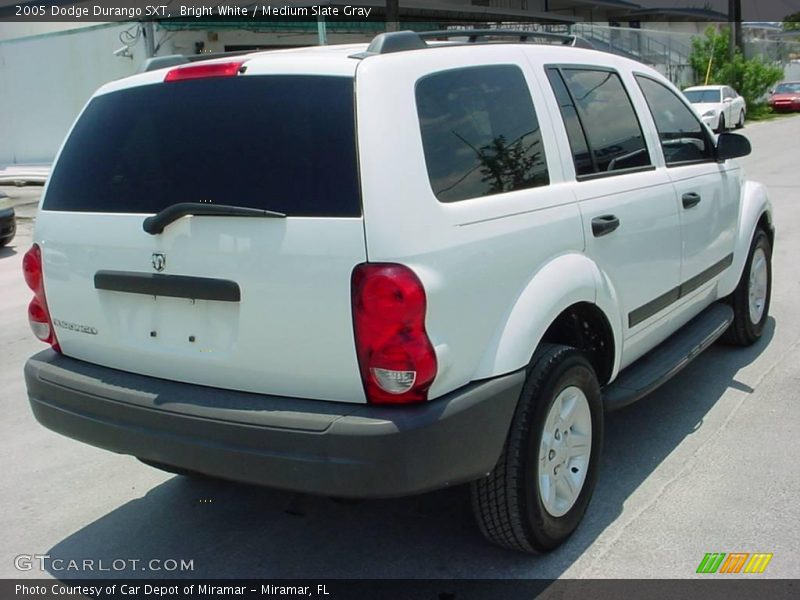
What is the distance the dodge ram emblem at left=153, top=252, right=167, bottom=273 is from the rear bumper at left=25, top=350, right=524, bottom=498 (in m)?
0.43

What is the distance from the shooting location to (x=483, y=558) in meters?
3.43

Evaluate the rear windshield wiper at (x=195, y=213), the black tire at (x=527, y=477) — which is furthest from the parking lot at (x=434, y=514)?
the rear windshield wiper at (x=195, y=213)

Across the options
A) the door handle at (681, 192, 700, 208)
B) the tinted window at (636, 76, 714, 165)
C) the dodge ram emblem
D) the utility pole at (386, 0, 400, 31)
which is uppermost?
the utility pole at (386, 0, 400, 31)

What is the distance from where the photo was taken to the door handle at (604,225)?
11.8 feet

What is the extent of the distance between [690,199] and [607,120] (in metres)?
0.77

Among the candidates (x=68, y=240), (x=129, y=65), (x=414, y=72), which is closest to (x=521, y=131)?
(x=414, y=72)

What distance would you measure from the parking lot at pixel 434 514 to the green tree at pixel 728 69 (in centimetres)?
3347

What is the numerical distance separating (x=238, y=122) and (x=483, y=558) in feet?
6.39

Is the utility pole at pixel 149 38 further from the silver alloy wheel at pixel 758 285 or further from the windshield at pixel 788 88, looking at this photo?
the windshield at pixel 788 88

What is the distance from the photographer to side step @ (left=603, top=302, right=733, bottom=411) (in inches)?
154

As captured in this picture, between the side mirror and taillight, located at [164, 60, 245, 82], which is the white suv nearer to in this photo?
taillight, located at [164, 60, 245, 82]

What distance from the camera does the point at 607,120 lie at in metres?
4.07

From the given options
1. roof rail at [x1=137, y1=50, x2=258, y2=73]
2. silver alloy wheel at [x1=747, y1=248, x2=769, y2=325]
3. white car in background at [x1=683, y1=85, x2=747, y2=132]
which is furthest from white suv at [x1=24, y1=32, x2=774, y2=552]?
white car in background at [x1=683, y1=85, x2=747, y2=132]

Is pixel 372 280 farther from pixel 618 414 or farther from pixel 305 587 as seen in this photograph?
pixel 618 414
